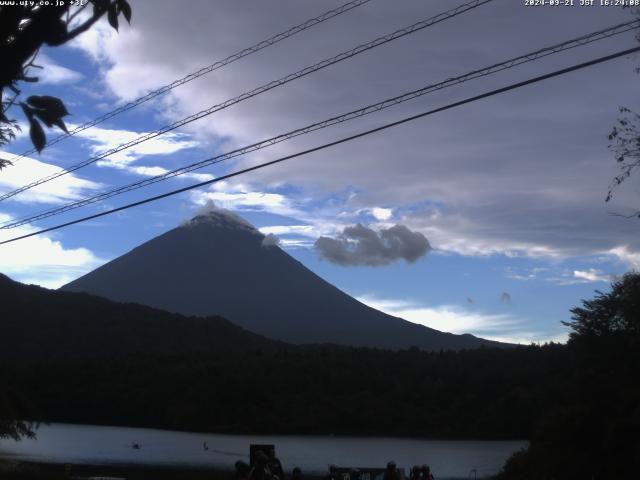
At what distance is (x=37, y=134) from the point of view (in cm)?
334

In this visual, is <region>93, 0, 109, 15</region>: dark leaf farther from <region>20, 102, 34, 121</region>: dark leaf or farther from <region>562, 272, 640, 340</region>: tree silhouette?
<region>562, 272, 640, 340</region>: tree silhouette

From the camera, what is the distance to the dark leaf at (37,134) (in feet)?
11.0

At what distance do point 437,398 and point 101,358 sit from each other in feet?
124

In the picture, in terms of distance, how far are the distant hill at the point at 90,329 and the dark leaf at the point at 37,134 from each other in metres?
87.4

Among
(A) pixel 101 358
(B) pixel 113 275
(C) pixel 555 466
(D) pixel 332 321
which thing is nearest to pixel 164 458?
(A) pixel 101 358

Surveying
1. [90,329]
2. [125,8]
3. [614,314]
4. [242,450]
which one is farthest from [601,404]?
[90,329]

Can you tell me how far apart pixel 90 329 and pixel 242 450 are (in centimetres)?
4450

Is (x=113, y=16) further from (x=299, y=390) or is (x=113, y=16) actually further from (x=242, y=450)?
(x=299, y=390)

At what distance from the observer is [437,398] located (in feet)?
268

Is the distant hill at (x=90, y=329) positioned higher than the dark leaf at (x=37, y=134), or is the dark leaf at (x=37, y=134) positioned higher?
the distant hill at (x=90, y=329)

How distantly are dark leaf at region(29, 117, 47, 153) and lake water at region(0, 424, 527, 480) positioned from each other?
50368 millimetres

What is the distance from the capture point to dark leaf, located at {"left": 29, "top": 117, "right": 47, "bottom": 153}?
3338 mm

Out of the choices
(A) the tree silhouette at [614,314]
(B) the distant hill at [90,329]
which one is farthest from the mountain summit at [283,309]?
(A) the tree silhouette at [614,314]

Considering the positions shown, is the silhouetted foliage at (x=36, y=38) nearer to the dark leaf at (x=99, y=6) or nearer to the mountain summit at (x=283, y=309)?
the dark leaf at (x=99, y=6)
